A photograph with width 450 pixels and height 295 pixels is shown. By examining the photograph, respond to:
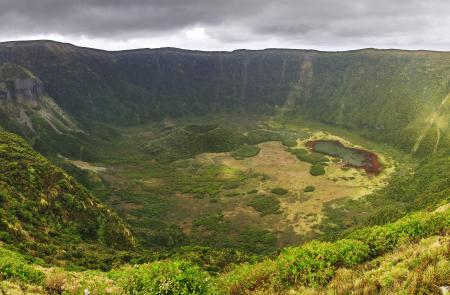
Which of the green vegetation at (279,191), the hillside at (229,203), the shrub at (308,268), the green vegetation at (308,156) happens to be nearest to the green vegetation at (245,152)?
the hillside at (229,203)

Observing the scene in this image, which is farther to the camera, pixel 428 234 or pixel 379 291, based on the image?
pixel 428 234

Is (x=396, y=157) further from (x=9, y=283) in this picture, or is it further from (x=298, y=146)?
(x=9, y=283)

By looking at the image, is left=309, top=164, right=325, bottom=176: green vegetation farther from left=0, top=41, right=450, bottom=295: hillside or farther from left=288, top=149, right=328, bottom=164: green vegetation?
left=288, top=149, right=328, bottom=164: green vegetation

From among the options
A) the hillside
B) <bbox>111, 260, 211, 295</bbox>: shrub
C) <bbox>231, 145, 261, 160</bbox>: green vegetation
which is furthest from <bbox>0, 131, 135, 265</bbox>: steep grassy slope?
<bbox>231, 145, 261, 160</bbox>: green vegetation

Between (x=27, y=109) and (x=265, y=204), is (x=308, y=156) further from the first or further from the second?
(x=27, y=109)

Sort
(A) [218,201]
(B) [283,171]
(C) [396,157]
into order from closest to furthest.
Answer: (A) [218,201], (B) [283,171], (C) [396,157]

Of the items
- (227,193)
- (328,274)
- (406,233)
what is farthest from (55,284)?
(227,193)

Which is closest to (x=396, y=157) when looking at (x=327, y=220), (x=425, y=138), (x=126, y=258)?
(x=425, y=138)
